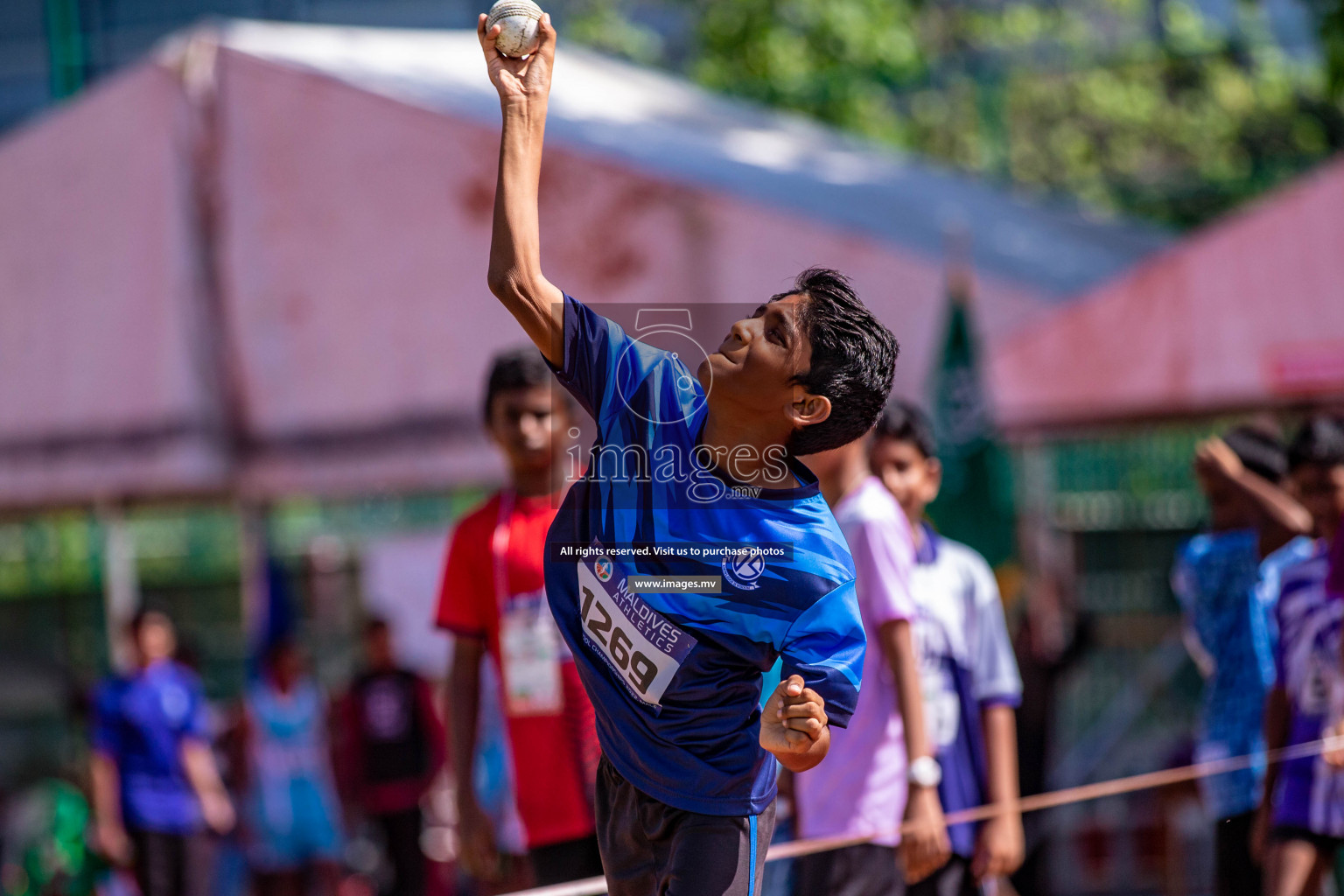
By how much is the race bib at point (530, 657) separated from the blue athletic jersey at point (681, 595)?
1.15 metres

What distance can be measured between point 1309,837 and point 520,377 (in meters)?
2.30

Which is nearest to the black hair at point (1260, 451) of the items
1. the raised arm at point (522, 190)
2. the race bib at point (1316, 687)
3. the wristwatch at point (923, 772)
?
the race bib at point (1316, 687)

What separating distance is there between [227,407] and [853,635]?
4.37 m

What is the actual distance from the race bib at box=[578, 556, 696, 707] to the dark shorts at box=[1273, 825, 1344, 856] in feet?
7.90

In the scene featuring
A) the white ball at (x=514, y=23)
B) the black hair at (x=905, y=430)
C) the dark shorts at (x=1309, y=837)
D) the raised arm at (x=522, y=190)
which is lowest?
the dark shorts at (x=1309, y=837)

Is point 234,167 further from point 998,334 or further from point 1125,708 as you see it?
point 1125,708

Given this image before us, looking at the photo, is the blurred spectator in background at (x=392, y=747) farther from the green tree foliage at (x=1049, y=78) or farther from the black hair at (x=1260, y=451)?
the green tree foliage at (x=1049, y=78)

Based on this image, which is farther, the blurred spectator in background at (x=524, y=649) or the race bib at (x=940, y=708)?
the race bib at (x=940, y=708)

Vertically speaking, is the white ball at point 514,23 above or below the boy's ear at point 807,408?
above

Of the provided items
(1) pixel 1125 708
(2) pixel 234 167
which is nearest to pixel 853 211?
(2) pixel 234 167

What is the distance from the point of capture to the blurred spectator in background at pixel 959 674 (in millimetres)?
3717

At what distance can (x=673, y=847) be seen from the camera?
228 cm

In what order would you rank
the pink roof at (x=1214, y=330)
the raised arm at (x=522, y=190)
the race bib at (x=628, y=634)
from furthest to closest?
the pink roof at (x=1214, y=330), the race bib at (x=628, y=634), the raised arm at (x=522, y=190)

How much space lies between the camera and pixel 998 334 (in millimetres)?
5992
